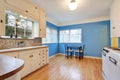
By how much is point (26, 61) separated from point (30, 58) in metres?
0.18

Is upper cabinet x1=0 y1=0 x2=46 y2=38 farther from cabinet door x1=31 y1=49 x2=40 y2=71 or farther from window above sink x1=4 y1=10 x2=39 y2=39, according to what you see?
cabinet door x1=31 y1=49 x2=40 y2=71

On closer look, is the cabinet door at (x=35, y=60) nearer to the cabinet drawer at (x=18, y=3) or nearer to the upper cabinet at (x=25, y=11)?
the upper cabinet at (x=25, y=11)

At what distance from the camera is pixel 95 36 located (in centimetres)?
486

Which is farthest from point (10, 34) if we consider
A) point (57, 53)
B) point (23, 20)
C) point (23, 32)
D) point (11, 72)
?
point (57, 53)

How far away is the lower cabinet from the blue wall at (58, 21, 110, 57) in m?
3.22

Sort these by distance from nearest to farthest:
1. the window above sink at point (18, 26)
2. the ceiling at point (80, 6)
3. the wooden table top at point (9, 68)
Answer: the wooden table top at point (9, 68) < the window above sink at point (18, 26) < the ceiling at point (80, 6)

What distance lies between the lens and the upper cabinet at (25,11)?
1.91 meters

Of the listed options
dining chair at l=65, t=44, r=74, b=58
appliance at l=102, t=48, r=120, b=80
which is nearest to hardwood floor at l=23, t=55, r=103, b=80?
appliance at l=102, t=48, r=120, b=80

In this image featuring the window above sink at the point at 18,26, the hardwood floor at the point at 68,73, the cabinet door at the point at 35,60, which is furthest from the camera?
the cabinet door at the point at 35,60

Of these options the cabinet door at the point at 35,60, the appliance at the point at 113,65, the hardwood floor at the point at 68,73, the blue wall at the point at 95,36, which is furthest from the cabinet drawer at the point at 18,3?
the blue wall at the point at 95,36

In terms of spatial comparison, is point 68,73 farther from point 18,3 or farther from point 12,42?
point 18,3

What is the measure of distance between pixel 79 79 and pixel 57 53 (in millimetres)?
3979

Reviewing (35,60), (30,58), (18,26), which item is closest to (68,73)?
(35,60)

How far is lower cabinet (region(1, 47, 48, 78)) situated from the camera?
84.1 inches
